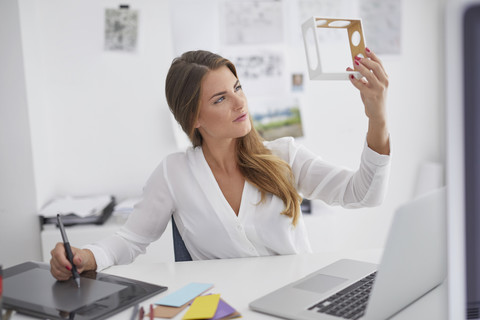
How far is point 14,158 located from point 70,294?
1373mm

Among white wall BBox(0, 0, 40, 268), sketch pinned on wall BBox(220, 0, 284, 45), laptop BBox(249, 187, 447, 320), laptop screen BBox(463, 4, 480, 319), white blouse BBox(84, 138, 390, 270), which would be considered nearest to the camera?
laptop screen BBox(463, 4, 480, 319)

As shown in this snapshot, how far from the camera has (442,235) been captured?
752 millimetres

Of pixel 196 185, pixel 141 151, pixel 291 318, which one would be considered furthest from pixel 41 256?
pixel 291 318

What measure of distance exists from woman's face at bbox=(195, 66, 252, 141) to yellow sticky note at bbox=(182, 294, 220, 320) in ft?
1.87

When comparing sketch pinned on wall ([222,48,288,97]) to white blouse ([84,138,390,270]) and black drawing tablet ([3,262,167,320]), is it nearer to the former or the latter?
white blouse ([84,138,390,270])

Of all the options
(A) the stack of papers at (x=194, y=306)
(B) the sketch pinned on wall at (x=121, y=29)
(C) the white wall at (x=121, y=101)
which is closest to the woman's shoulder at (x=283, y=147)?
(A) the stack of papers at (x=194, y=306)

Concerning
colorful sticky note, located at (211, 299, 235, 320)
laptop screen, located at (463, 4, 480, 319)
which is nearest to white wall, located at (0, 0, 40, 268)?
colorful sticky note, located at (211, 299, 235, 320)

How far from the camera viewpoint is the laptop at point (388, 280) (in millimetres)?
685

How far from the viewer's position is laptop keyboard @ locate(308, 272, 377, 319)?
0.80m

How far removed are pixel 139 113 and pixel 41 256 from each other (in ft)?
2.70

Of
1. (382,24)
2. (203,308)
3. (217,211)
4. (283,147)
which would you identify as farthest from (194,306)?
(382,24)

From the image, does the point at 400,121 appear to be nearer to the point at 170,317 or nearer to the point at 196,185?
the point at 196,185

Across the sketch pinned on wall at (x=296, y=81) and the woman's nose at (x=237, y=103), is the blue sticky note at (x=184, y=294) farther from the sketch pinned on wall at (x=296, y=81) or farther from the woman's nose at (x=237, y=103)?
the sketch pinned on wall at (x=296, y=81)

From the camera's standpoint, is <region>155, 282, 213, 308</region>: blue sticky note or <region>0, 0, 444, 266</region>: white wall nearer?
<region>155, 282, 213, 308</region>: blue sticky note
